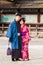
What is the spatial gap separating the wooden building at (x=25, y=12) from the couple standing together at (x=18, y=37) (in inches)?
516

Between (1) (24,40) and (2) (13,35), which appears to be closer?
(2) (13,35)

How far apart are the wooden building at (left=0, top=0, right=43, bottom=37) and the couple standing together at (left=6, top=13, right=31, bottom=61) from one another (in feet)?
43.0

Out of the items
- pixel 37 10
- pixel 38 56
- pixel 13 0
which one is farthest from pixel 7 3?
pixel 38 56

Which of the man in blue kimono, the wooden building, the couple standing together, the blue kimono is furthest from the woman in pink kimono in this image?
the wooden building

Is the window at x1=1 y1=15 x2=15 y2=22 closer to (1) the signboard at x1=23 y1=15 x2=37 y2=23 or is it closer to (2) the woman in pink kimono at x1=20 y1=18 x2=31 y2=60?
(1) the signboard at x1=23 y1=15 x2=37 y2=23

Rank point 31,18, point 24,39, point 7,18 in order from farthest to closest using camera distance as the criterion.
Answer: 1. point 7,18
2. point 31,18
3. point 24,39

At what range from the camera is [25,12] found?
27.0 meters

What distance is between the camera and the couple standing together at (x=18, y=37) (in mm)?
12844

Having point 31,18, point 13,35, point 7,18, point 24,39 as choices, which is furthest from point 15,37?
point 7,18

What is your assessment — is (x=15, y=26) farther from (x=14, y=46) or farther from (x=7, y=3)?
(x=7, y=3)

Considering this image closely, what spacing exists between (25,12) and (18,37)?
14.0 metres

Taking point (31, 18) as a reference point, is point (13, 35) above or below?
below

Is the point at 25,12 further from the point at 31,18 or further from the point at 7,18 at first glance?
the point at 7,18

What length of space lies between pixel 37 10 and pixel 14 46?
1435 centimetres
